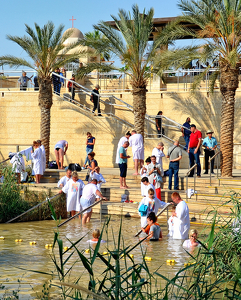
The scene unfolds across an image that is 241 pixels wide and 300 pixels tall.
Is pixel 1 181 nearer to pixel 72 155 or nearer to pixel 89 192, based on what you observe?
pixel 89 192

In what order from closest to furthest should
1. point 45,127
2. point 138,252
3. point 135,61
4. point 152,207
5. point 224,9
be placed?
point 138,252 → point 152,207 → point 224,9 → point 135,61 → point 45,127

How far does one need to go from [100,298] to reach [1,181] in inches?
446

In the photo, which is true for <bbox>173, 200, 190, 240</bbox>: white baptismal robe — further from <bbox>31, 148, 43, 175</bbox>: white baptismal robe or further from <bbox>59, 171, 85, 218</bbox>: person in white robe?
<bbox>31, 148, 43, 175</bbox>: white baptismal robe

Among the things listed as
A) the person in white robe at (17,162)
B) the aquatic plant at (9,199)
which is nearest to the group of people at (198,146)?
the person in white robe at (17,162)

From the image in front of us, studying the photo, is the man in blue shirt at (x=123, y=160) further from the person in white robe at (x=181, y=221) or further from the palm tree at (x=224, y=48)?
the person in white robe at (x=181, y=221)

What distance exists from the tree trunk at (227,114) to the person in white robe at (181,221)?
225 inches

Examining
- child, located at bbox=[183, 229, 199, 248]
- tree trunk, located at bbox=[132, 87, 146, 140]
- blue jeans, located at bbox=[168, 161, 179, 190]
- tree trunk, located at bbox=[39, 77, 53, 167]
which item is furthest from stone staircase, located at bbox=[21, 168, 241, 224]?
tree trunk, located at bbox=[39, 77, 53, 167]

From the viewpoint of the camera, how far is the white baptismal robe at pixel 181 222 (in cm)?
1088

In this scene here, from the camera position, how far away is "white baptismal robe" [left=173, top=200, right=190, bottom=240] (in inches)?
428

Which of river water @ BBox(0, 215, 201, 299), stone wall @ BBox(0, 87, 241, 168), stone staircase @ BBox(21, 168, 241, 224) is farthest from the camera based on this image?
stone wall @ BBox(0, 87, 241, 168)

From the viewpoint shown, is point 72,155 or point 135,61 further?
point 72,155

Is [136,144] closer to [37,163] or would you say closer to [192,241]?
[37,163]

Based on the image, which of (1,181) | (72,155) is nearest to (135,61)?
(72,155)

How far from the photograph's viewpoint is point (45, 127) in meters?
21.3
